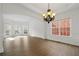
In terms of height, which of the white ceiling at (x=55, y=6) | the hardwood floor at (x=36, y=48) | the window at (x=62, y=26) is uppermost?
the white ceiling at (x=55, y=6)

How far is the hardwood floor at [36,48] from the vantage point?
8.20 ft

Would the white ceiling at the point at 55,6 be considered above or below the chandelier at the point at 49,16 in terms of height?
above

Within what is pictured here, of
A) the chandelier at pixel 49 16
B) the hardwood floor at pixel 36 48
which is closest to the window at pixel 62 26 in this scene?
the chandelier at pixel 49 16

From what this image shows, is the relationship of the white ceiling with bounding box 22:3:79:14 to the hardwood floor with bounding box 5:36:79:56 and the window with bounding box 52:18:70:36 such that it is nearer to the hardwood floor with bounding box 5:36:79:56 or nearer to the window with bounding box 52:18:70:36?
the window with bounding box 52:18:70:36

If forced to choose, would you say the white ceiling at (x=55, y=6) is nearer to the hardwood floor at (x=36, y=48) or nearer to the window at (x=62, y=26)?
the window at (x=62, y=26)

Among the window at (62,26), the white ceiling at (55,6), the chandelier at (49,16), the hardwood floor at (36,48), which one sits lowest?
the hardwood floor at (36,48)

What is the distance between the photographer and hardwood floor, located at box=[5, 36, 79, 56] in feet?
8.20

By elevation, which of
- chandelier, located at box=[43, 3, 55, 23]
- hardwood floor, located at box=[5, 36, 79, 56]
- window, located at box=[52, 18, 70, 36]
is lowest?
hardwood floor, located at box=[5, 36, 79, 56]

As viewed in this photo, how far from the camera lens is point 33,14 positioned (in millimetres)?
2559

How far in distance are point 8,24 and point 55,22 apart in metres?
0.85

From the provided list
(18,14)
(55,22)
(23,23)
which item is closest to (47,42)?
(55,22)

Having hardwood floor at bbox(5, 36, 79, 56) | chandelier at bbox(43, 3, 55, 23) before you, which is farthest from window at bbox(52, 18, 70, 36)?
hardwood floor at bbox(5, 36, 79, 56)

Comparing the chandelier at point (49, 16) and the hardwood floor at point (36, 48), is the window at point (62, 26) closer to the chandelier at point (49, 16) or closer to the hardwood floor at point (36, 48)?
the chandelier at point (49, 16)

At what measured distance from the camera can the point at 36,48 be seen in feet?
8.38
